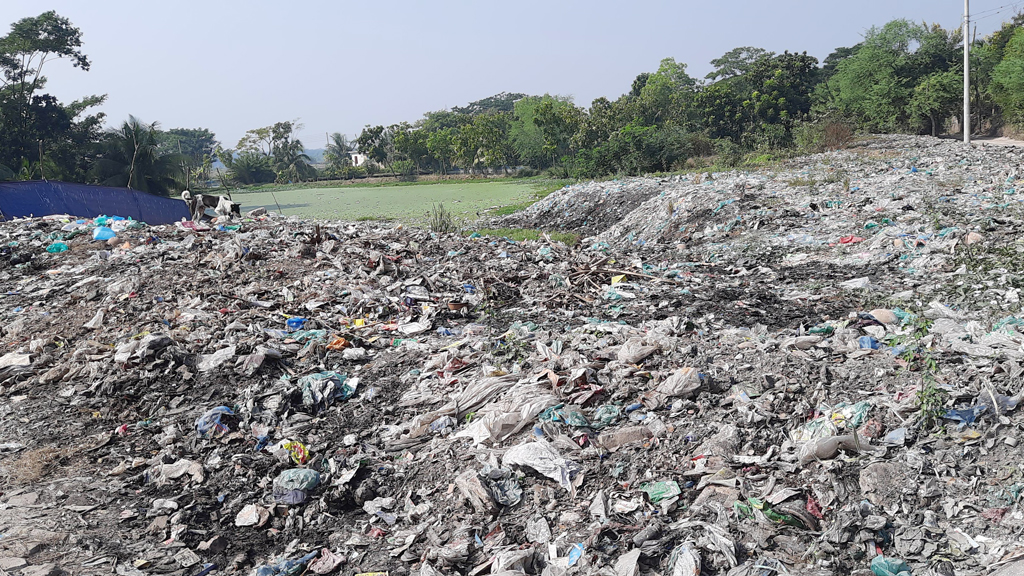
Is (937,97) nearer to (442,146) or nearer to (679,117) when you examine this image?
(679,117)

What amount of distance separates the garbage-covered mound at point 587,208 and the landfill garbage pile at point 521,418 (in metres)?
5.61

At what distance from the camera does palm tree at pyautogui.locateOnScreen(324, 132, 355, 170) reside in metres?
47.5

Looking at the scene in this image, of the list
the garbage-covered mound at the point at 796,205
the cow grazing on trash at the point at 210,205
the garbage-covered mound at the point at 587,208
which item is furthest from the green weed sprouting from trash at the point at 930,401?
the cow grazing on trash at the point at 210,205

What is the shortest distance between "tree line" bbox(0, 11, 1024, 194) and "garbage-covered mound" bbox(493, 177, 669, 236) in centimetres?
599

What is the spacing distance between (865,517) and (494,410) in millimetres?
1861

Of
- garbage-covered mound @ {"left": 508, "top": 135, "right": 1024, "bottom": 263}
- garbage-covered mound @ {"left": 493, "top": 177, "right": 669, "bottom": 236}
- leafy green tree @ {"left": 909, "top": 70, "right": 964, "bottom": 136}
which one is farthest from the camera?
leafy green tree @ {"left": 909, "top": 70, "right": 964, "bottom": 136}

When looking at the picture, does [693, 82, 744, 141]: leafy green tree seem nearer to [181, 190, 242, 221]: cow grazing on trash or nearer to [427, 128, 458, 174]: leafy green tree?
[427, 128, 458, 174]: leafy green tree

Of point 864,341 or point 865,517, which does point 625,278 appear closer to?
point 864,341

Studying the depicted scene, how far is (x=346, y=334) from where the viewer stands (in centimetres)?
507

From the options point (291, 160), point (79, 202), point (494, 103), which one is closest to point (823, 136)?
point (79, 202)

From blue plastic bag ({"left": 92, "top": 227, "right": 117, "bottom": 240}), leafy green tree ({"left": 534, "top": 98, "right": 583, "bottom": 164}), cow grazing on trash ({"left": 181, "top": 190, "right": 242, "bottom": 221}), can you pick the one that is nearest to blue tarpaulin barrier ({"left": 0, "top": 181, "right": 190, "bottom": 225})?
cow grazing on trash ({"left": 181, "top": 190, "right": 242, "bottom": 221})

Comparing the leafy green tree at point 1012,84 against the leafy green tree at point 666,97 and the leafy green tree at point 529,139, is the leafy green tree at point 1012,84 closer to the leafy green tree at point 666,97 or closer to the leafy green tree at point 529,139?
the leafy green tree at point 666,97

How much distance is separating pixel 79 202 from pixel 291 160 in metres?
38.4

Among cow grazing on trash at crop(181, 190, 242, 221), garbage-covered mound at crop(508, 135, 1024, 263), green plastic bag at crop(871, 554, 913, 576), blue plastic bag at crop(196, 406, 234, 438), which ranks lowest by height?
green plastic bag at crop(871, 554, 913, 576)
